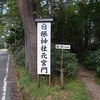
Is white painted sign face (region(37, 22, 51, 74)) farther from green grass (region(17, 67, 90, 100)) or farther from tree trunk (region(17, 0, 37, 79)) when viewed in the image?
tree trunk (region(17, 0, 37, 79))

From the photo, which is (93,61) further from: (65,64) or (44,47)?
(44,47)

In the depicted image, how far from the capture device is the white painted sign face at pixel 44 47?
8133mm

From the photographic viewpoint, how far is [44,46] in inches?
320

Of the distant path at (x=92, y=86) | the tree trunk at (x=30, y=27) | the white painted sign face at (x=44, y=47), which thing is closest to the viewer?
the distant path at (x=92, y=86)

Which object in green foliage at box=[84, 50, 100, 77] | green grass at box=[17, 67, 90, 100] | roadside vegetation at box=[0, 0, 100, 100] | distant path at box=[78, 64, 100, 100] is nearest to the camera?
green grass at box=[17, 67, 90, 100]

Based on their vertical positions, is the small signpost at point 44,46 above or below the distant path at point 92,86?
above

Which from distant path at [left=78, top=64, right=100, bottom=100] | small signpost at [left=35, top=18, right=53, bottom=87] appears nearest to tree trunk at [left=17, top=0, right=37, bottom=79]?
small signpost at [left=35, top=18, right=53, bottom=87]

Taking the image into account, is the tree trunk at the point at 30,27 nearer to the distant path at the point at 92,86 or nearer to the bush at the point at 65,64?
the bush at the point at 65,64

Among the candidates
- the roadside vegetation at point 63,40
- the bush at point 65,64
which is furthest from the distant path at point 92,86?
the bush at point 65,64

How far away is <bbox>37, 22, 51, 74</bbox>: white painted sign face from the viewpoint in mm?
8133

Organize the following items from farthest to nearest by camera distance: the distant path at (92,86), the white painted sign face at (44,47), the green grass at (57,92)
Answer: the white painted sign face at (44,47), the distant path at (92,86), the green grass at (57,92)

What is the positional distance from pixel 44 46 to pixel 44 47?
4 cm

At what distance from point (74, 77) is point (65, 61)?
2.81 ft

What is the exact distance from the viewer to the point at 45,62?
816cm
